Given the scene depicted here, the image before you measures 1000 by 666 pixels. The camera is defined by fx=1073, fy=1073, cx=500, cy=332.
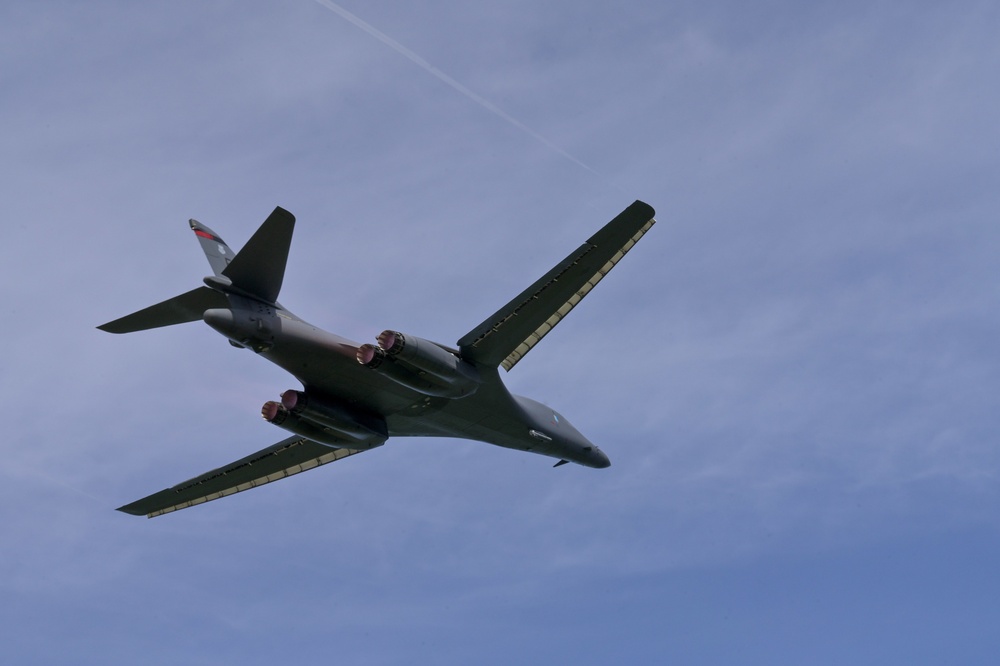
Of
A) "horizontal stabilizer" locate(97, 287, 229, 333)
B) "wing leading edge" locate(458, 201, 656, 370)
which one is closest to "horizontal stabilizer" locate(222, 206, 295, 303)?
"horizontal stabilizer" locate(97, 287, 229, 333)

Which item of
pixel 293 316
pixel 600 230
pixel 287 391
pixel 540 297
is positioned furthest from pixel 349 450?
pixel 600 230

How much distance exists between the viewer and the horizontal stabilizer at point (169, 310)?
31.1 meters

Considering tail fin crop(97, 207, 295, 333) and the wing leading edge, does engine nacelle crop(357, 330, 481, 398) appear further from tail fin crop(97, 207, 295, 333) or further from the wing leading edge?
tail fin crop(97, 207, 295, 333)

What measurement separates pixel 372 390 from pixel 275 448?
7694mm

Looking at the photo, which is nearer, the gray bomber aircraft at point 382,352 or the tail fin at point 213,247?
the gray bomber aircraft at point 382,352

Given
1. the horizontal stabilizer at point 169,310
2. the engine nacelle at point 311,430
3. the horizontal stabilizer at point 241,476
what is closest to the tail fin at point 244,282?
the horizontal stabilizer at point 169,310

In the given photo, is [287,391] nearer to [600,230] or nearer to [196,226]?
[196,226]

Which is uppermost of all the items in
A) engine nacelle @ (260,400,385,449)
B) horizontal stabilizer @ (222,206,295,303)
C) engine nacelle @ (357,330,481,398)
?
horizontal stabilizer @ (222,206,295,303)

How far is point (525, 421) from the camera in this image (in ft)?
126

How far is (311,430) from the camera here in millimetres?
35469

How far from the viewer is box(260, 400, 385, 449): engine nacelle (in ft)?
113

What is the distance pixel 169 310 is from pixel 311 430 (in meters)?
6.59

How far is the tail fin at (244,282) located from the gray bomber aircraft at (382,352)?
3 centimetres

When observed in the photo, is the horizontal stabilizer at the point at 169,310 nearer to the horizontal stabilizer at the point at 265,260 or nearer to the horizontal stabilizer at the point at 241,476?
the horizontal stabilizer at the point at 265,260
